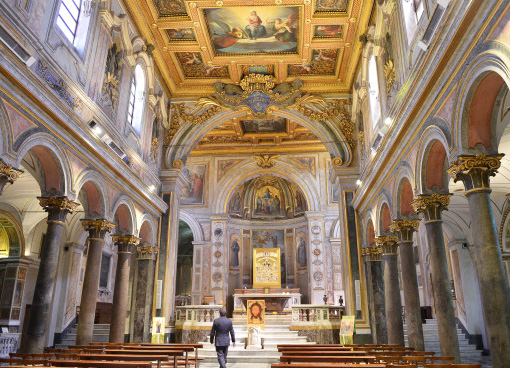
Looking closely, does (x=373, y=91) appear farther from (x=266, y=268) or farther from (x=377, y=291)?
(x=266, y=268)

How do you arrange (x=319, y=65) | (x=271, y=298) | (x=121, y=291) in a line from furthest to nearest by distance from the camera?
(x=271, y=298) < (x=319, y=65) < (x=121, y=291)

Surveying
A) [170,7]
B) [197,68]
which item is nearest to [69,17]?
[170,7]

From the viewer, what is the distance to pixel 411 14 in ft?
36.2

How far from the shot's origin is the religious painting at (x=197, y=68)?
1772 centimetres

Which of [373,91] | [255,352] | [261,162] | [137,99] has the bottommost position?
[255,352]

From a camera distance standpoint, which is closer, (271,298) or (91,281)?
(91,281)

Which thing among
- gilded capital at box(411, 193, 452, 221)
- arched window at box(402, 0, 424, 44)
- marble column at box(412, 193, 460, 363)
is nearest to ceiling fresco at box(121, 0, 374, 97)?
arched window at box(402, 0, 424, 44)

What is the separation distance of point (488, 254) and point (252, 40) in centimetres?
1239

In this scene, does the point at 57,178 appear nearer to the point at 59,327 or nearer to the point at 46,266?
the point at 46,266

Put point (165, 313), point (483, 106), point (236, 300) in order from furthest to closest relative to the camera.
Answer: point (236, 300) → point (165, 313) → point (483, 106)

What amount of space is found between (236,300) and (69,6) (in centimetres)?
1804

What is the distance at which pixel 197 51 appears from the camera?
17266mm

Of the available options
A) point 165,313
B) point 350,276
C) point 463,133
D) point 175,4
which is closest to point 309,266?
point 350,276

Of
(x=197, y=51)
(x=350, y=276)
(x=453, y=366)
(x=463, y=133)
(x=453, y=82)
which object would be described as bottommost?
(x=453, y=366)
